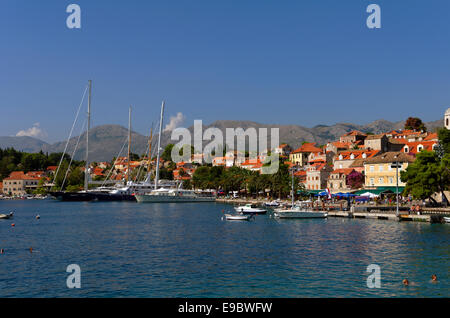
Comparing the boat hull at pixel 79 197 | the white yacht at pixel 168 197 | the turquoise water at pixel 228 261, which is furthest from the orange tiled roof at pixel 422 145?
the boat hull at pixel 79 197

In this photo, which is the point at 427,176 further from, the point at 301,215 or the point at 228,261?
the point at 228,261

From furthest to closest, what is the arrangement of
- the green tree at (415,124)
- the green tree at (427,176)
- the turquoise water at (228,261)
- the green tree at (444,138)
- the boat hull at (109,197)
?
1. the green tree at (415,124)
2. the boat hull at (109,197)
3. the green tree at (444,138)
4. the green tree at (427,176)
5. the turquoise water at (228,261)

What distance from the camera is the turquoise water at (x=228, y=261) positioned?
2708cm

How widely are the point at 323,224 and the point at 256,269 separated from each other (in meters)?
34.4

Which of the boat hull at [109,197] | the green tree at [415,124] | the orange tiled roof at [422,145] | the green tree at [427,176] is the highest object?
the green tree at [415,124]

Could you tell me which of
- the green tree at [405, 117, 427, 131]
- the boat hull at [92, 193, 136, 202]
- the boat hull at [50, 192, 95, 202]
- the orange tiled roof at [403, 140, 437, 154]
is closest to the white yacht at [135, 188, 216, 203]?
the boat hull at [92, 193, 136, 202]

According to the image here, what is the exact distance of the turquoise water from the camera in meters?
27.1

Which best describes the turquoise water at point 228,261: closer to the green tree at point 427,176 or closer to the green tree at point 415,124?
the green tree at point 427,176

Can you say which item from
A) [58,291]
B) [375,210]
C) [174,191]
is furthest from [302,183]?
[58,291]

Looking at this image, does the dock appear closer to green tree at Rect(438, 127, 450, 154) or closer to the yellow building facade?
the yellow building facade

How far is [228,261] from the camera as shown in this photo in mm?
35844

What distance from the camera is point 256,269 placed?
32688 mm

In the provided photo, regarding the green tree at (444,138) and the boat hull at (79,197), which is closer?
the green tree at (444,138)
